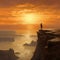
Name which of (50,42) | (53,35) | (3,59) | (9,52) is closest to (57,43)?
(50,42)

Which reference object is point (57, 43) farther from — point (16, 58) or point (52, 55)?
point (16, 58)

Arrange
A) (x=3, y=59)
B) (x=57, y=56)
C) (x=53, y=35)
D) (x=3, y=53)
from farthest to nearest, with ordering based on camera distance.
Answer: (x=3, y=53) → (x=3, y=59) → (x=53, y=35) → (x=57, y=56)

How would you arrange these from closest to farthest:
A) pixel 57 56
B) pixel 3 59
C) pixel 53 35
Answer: pixel 57 56
pixel 53 35
pixel 3 59

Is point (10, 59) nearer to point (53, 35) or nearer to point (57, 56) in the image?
point (53, 35)

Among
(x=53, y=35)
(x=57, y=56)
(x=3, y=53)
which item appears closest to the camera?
(x=57, y=56)

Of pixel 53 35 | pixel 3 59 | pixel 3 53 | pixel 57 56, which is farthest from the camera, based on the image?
pixel 3 53

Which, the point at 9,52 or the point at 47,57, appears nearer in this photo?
the point at 47,57

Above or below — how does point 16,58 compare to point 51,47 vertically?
below

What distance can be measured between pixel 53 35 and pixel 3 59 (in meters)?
57.8

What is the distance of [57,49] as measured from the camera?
2616 centimetres

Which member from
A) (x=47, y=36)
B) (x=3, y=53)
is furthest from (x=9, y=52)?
(x=47, y=36)

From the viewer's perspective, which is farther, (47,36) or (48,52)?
(47,36)

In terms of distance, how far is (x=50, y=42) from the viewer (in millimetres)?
26797

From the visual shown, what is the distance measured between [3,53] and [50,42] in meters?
69.6
